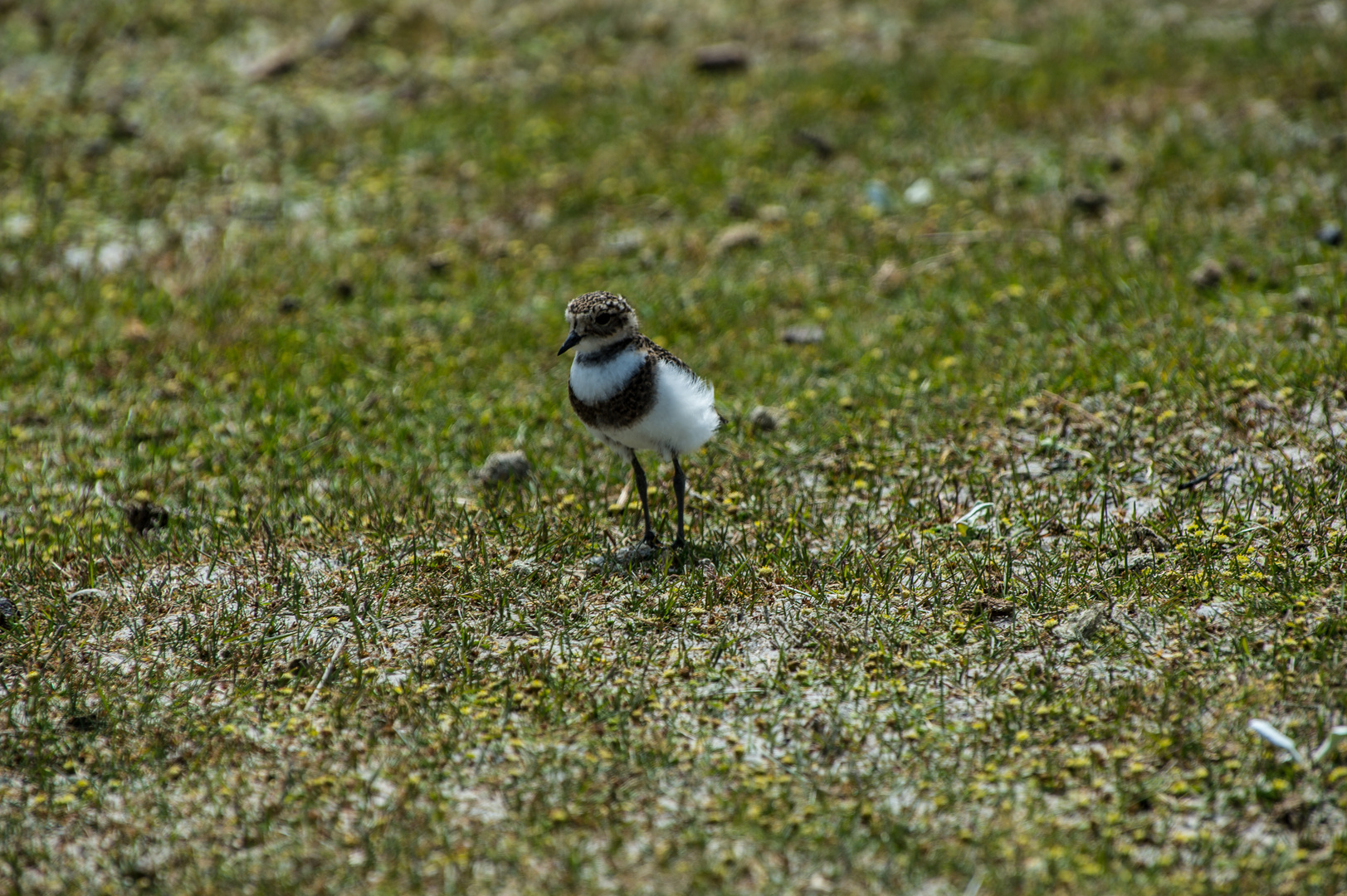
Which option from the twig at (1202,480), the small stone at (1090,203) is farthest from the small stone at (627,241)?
the twig at (1202,480)

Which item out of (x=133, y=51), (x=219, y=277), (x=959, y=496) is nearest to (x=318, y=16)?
(x=133, y=51)

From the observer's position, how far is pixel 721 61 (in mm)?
13047

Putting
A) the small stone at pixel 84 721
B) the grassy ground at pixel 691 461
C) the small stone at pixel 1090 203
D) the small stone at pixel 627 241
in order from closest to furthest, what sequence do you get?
1. the grassy ground at pixel 691 461
2. the small stone at pixel 84 721
3. the small stone at pixel 1090 203
4. the small stone at pixel 627 241

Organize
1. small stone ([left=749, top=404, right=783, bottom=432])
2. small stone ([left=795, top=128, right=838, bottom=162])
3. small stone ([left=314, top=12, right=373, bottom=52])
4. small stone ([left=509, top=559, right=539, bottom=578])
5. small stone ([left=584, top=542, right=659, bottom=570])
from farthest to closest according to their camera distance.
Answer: small stone ([left=314, top=12, right=373, bottom=52]) < small stone ([left=795, top=128, right=838, bottom=162]) < small stone ([left=749, top=404, right=783, bottom=432]) < small stone ([left=584, top=542, right=659, bottom=570]) < small stone ([left=509, top=559, right=539, bottom=578])

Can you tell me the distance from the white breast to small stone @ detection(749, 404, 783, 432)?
1.65m

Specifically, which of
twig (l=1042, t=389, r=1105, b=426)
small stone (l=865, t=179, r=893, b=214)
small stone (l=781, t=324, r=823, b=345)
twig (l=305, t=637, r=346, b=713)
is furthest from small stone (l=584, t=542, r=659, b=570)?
small stone (l=865, t=179, r=893, b=214)

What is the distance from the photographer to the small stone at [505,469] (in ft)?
23.5

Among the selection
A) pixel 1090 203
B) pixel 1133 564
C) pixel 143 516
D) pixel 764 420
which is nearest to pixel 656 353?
pixel 764 420

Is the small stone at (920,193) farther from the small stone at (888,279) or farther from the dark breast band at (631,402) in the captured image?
the dark breast band at (631,402)

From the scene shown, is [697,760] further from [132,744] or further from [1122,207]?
[1122,207]

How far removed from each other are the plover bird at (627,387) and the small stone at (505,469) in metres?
0.95

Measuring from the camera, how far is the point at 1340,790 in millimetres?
4496

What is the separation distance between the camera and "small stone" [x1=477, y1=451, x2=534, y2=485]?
7.17m

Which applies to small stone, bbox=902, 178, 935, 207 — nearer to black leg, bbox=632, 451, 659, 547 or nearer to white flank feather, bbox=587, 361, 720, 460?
white flank feather, bbox=587, 361, 720, 460
